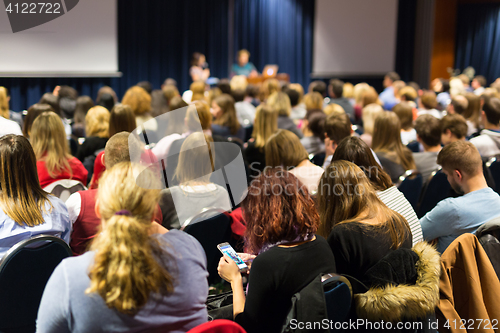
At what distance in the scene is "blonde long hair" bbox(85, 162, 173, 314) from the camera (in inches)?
45.3

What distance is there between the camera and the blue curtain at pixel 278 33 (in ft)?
39.2

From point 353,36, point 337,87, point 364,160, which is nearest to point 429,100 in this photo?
point 337,87

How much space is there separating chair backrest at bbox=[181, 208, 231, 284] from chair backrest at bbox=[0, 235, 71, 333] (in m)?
0.65

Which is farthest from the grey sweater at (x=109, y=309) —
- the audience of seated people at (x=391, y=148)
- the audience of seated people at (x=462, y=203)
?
the audience of seated people at (x=391, y=148)

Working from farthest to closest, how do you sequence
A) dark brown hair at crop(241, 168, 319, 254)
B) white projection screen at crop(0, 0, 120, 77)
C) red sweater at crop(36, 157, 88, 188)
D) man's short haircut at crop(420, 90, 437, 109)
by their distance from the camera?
1. white projection screen at crop(0, 0, 120, 77)
2. man's short haircut at crop(420, 90, 437, 109)
3. red sweater at crop(36, 157, 88, 188)
4. dark brown hair at crop(241, 168, 319, 254)

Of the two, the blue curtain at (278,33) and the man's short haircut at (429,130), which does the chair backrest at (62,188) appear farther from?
the blue curtain at (278,33)

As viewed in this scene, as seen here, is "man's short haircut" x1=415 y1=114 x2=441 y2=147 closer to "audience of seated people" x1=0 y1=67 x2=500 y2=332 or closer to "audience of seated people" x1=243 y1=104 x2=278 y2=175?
"audience of seated people" x1=0 y1=67 x2=500 y2=332

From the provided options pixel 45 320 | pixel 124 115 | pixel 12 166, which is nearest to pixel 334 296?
pixel 45 320

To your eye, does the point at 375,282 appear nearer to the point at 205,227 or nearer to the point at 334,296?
the point at 334,296

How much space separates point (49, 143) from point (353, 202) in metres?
2.18

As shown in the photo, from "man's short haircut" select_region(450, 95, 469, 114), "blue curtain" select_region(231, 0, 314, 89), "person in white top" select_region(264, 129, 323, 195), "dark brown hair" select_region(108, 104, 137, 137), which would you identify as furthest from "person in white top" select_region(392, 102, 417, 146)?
"blue curtain" select_region(231, 0, 314, 89)

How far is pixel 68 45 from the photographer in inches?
337

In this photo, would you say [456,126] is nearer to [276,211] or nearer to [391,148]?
[391,148]

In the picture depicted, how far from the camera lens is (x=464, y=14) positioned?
1282 centimetres
